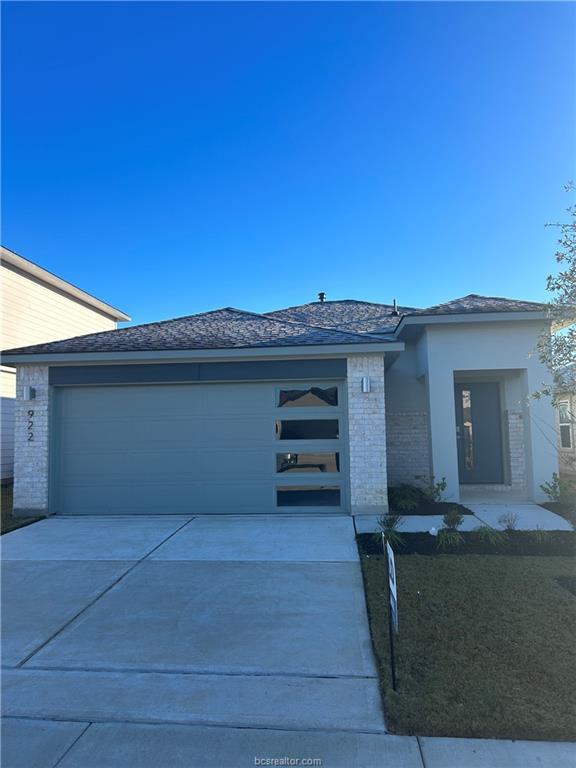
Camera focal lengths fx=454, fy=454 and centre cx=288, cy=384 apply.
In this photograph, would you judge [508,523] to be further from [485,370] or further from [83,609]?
[83,609]

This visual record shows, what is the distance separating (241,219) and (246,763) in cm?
1233

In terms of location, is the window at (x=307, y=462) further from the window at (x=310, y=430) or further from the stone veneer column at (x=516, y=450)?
the stone veneer column at (x=516, y=450)

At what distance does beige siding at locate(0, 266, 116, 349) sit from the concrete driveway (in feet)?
30.3

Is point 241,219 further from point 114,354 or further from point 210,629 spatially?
point 210,629

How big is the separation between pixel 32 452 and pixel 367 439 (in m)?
6.69

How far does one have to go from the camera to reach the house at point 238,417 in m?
8.88

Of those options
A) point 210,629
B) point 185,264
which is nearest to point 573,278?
point 210,629

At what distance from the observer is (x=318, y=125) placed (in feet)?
31.2

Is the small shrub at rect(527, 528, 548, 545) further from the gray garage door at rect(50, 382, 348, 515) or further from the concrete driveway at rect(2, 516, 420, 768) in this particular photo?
the gray garage door at rect(50, 382, 348, 515)

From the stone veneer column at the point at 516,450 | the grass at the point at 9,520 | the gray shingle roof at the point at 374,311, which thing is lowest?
the grass at the point at 9,520

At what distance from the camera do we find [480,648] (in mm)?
3592

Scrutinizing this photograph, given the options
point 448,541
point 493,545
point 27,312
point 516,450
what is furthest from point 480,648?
point 27,312

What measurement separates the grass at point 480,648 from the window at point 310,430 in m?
3.60

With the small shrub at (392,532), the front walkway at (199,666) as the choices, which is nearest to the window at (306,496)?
the small shrub at (392,532)
